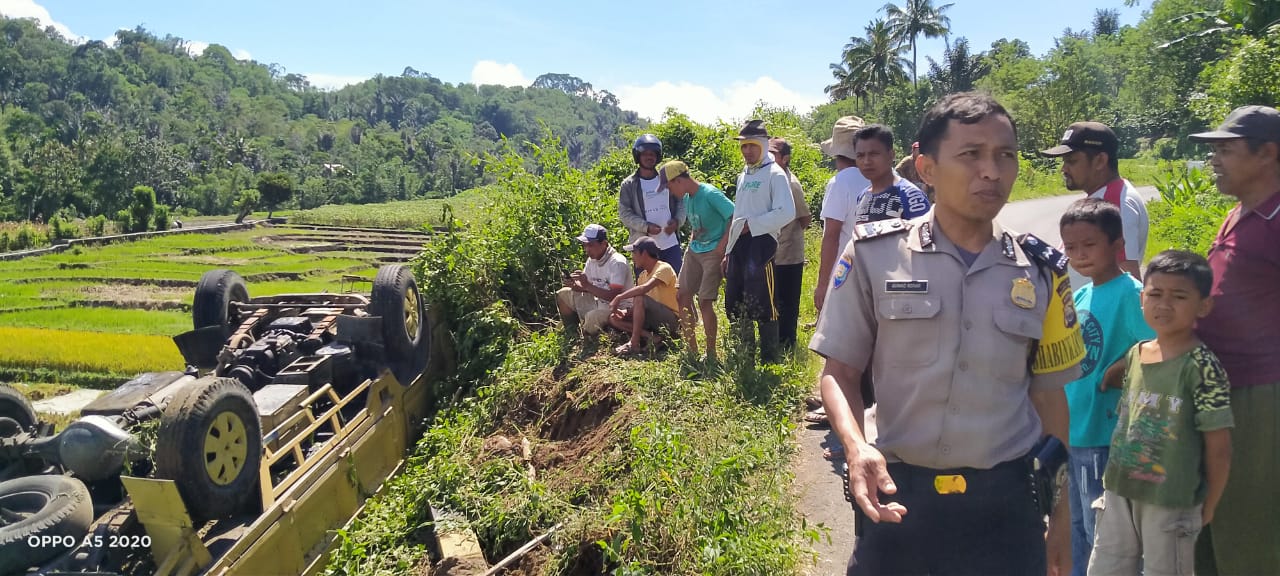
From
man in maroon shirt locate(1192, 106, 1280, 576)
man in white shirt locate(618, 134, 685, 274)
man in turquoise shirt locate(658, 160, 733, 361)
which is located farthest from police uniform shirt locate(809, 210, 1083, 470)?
man in white shirt locate(618, 134, 685, 274)

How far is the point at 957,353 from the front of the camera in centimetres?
184

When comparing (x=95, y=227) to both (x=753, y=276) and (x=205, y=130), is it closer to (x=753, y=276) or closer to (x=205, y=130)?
(x=753, y=276)

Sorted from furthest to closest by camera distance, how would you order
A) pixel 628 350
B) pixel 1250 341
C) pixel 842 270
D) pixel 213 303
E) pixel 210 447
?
pixel 213 303
pixel 628 350
pixel 210 447
pixel 1250 341
pixel 842 270

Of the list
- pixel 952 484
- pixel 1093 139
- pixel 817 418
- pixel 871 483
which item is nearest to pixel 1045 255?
pixel 952 484

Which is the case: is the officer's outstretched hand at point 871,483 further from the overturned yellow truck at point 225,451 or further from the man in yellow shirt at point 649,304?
the man in yellow shirt at point 649,304

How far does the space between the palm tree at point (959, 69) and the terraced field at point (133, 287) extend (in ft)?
110

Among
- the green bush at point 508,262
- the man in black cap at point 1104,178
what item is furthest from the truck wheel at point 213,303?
the man in black cap at point 1104,178

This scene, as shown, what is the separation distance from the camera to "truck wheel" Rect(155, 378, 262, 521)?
4336 millimetres

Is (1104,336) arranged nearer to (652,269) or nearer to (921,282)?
(921,282)

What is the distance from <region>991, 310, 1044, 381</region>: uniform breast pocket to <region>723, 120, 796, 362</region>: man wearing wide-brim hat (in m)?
3.40

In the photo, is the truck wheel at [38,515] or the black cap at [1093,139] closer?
the black cap at [1093,139]

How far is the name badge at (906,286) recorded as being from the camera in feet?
6.05

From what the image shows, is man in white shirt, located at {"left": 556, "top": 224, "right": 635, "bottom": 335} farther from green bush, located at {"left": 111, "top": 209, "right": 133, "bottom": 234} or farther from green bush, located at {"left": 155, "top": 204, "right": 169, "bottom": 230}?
green bush, located at {"left": 155, "top": 204, "right": 169, "bottom": 230}

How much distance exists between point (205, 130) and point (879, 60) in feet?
282
